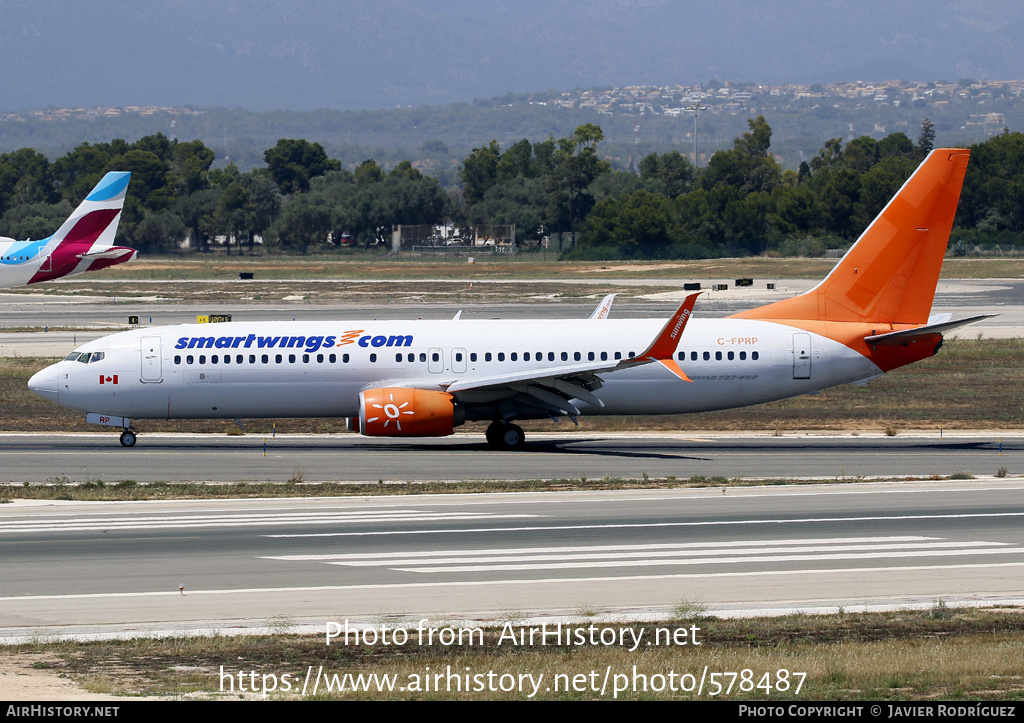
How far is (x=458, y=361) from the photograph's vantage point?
36594 mm

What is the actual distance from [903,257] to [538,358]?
38.2ft

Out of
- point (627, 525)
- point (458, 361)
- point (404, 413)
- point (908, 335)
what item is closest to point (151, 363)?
point (404, 413)

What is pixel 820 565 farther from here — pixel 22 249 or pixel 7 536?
pixel 22 249

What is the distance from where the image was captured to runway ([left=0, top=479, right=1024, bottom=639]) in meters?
18.5

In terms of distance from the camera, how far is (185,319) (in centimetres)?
7581

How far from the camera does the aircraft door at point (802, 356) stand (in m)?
36.8

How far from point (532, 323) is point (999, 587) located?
20092 mm

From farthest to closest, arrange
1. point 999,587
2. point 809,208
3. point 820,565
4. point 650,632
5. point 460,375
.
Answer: point 809,208 < point 460,375 < point 820,565 < point 999,587 < point 650,632

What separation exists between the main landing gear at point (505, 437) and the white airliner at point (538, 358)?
0.14 ft

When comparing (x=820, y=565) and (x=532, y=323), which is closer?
(x=820, y=565)

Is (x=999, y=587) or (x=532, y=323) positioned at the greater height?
(x=532, y=323)

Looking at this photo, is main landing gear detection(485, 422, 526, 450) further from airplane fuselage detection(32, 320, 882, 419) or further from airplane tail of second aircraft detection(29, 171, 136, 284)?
airplane tail of second aircraft detection(29, 171, 136, 284)

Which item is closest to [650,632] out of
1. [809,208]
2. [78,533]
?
[78,533]

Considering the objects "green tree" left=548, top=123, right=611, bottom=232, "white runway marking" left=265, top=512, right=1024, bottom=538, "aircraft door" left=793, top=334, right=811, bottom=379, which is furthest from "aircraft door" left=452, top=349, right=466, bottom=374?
"green tree" left=548, top=123, right=611, bottom=232
